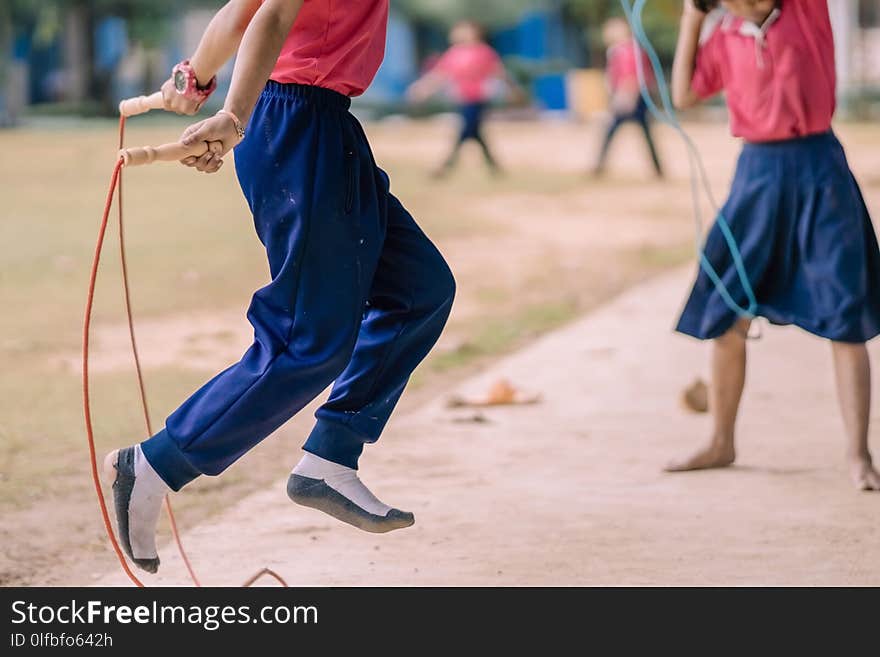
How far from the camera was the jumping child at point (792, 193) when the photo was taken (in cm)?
477

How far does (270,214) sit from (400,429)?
254 centimetres

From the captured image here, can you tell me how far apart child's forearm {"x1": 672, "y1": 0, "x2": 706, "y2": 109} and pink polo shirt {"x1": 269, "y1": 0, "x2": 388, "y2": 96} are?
5.51 ft

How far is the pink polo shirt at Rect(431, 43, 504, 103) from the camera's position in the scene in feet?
58.0

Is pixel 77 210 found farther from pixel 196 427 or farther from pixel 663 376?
pixel 196 427

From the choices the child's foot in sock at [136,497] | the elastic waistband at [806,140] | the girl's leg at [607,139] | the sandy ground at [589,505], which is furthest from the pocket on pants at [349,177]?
the girl's leg at [607,139]

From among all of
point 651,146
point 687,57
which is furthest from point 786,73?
point 651,146

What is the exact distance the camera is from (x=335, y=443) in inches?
148

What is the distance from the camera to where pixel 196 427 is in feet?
11.3

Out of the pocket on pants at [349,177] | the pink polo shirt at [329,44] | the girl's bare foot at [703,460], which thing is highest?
the pink polo shirt at [329,44]

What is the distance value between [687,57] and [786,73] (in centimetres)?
36

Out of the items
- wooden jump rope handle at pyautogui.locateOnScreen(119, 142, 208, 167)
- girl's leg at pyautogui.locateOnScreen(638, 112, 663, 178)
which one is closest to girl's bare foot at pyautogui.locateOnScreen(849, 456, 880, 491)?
wooden jump rope handle at pyautogui.locateOnScreen(119, 142, 208, 167)

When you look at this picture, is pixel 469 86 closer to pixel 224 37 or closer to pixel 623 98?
pixel 623 98

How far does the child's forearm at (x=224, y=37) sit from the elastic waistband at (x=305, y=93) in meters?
0.12

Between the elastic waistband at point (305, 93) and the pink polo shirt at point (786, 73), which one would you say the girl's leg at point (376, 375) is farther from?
the pink polo shirt at point (786, 73)
